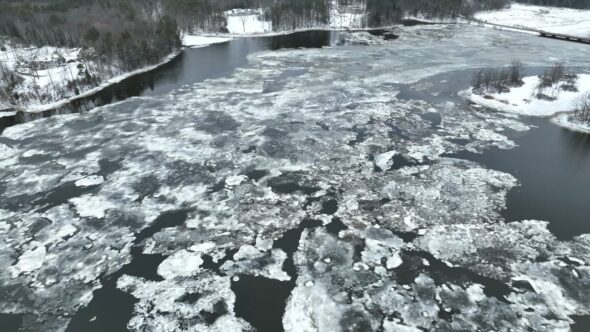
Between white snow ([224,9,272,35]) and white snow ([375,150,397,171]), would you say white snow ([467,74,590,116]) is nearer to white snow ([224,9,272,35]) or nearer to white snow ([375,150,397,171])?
white snow ([375,150,397,171])

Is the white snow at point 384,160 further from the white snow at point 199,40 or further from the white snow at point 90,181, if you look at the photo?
the white snow at point 199,40

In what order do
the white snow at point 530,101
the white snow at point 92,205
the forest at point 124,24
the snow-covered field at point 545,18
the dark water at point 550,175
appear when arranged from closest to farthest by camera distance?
the dark water at point 550,175 < the white snow at point 92,205 < the white snow at point 530,101 < the forest at point 124,24 < the snow-covered field at point 545,18

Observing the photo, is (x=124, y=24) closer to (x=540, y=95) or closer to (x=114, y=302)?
(x=114, y=302)

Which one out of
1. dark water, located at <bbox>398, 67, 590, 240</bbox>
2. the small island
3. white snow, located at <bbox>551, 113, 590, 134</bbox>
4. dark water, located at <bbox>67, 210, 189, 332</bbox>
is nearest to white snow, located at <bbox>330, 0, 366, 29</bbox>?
the small island

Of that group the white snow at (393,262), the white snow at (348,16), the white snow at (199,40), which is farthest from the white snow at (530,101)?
the white snow at (199,40)

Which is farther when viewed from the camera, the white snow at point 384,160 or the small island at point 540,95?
the small island at point 540,95

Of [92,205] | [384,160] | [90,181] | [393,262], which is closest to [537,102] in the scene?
[384,160]

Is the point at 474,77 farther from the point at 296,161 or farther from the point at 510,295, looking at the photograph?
the point at 510,295
